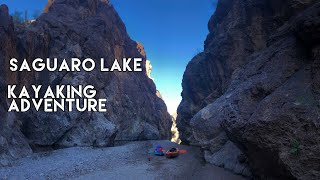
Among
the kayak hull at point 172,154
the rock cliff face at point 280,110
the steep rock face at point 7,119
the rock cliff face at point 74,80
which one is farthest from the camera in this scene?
the rock cliff face at point 74,80

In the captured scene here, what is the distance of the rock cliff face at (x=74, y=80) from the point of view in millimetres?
34344

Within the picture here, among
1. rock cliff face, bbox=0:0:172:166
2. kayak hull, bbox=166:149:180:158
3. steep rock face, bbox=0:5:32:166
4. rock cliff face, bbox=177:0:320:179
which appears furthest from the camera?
rock cliff face, bbox=0:0:172:166

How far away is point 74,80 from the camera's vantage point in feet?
152

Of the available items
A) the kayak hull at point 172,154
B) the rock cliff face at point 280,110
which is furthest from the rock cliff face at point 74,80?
the rock cliff face at point 280,110

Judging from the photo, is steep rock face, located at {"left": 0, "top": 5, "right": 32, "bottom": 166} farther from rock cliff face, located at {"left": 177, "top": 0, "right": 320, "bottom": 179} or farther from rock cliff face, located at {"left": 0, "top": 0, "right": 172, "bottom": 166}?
rock cliff face, located at {"left": 177, "top": 0, "right": 320, "bottom": 179}

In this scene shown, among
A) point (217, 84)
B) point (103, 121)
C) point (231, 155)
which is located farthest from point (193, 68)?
point (231, 155)

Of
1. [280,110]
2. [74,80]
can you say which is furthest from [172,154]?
[74,80]

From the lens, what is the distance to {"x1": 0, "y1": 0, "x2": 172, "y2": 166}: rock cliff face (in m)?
34.3

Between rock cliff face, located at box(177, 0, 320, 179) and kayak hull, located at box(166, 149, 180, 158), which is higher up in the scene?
rock cliff face, located at box(177, 0, 320, 179)

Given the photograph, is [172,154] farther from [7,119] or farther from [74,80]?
[74,80]

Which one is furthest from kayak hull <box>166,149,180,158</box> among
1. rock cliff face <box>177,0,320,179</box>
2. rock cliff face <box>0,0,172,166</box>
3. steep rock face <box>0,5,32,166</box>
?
rock cliff face <box>0,0,172,166</box>

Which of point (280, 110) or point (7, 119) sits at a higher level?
point (7, 119)

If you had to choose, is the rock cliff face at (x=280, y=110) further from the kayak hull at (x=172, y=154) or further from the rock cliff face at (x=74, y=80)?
the rock cliff face at (x=74, y=80)

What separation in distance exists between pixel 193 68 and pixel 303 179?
4666 centimetres
